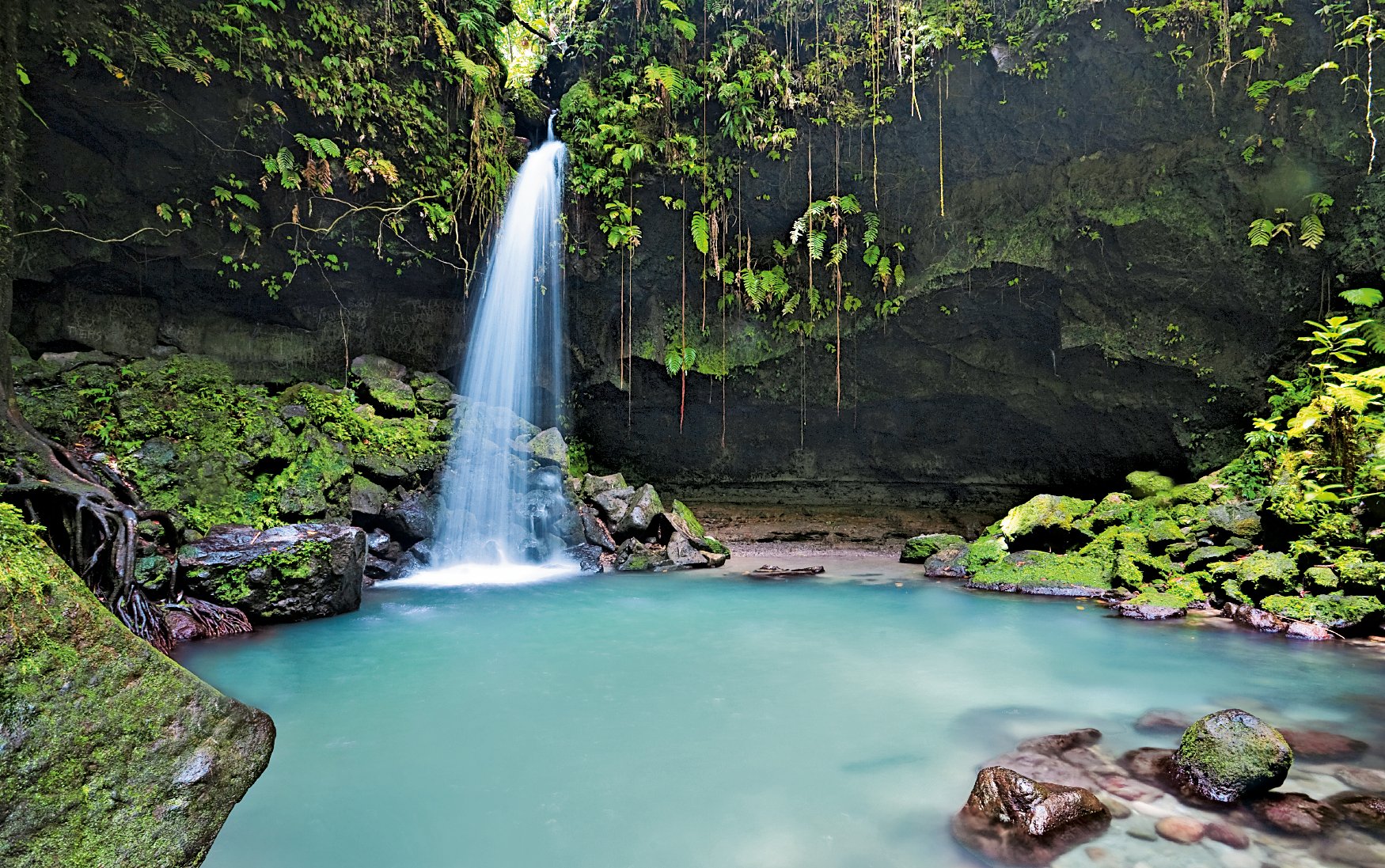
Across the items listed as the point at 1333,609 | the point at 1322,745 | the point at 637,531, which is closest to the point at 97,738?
the point at 1322,745

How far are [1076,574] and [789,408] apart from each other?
6.10 metres

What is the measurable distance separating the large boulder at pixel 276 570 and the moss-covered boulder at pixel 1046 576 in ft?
25.9

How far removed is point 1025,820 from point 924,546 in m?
8.61

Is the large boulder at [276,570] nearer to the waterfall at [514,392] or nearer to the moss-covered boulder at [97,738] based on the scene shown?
the waterfall at [514,392]

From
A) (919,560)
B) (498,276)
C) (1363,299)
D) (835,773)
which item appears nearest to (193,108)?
(498,276)

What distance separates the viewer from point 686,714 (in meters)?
4.09

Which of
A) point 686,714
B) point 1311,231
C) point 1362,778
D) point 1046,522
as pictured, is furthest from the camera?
point 1046,522

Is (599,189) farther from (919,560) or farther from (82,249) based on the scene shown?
(919,560)

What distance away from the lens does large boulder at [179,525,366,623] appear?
20.4ft

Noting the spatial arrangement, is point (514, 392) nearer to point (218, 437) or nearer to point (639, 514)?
point (639, 514)

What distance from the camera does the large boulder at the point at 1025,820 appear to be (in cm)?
246

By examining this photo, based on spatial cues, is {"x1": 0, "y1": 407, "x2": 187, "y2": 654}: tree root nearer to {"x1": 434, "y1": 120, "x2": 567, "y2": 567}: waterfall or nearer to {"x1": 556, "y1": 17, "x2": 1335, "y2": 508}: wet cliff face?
{"x1": 434, "y1": 120, "x2": 567, "y2": 567}: waterfall

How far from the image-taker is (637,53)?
1144cm

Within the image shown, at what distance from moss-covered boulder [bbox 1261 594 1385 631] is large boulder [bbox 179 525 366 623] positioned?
31.1 ft
